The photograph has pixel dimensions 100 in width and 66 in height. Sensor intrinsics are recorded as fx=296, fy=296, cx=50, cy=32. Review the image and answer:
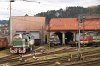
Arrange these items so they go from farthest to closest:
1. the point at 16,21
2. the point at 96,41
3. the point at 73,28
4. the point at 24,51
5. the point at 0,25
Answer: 1. the point at 0,25
2. the point at 16,21
3. the point at 73,28
4. the point at 96,41
5. the point at 24,51

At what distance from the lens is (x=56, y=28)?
53.1 m

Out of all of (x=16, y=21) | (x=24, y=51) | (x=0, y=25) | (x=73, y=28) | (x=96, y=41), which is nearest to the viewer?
(x=24, y=51)

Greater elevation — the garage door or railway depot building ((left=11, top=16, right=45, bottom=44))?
railway depot building ((left=11, top=16, right=45, bottom=44))

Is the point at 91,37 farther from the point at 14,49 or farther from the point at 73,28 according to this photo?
the point at 14,49

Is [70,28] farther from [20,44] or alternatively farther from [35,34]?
[20,44]

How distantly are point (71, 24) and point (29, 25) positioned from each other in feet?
28.8

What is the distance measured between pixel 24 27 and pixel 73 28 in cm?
1056

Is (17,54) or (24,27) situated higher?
(24,27)

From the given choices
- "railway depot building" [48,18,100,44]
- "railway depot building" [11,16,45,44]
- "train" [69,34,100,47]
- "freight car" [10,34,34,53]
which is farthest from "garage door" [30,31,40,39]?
"freight car" [10,34,34,53]

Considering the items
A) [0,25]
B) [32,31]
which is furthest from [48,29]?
[0,25]

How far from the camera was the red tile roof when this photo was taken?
171 feet

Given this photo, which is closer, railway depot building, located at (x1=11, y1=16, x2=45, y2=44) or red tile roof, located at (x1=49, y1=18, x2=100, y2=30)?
red tile roof, located at (x1=49, y1=18, x2=100, y2=30)

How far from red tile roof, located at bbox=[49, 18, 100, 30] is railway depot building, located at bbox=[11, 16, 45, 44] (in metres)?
3.51

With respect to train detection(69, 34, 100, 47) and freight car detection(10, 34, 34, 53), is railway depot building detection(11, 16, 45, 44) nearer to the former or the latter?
train detection(69, 34, 100, 47)
